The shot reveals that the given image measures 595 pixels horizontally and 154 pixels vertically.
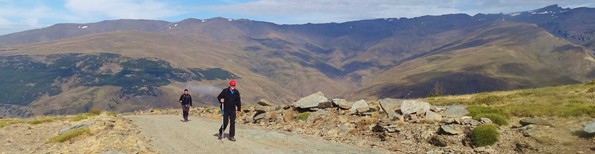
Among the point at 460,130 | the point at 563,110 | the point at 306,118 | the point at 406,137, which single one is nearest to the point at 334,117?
the point at 306,118

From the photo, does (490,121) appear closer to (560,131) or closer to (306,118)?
(560,131)

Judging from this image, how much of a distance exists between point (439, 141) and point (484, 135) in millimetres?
2081

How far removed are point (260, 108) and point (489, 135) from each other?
71.6 ft

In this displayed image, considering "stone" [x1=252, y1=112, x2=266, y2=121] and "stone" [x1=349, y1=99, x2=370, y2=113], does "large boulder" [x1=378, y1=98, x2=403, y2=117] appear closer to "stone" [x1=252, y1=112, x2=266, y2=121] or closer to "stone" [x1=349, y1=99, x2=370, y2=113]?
"stone" [x1=349, y1=99, x2=370, y2=113]

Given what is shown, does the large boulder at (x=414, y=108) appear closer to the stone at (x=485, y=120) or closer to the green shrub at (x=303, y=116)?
the stone at (x=485, y=120)

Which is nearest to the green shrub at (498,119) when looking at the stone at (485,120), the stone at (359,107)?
the stone at (485,120)

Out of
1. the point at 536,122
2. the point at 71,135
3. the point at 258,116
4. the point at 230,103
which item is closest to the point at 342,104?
the point at 258,116

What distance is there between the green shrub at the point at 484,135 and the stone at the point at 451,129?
98 cm

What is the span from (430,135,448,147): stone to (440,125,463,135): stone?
0.55 meters

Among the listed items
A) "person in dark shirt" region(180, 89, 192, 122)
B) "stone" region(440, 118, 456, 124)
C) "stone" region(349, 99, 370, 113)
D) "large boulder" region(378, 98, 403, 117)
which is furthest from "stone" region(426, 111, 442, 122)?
"person in dark shirt" region(180, 89, 192, 122)

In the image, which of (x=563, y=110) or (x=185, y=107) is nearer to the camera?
(x=563, y=110)

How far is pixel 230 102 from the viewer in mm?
24031

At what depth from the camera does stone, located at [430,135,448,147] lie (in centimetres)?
2292

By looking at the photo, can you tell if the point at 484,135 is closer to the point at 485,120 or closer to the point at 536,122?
the point at 485,120
